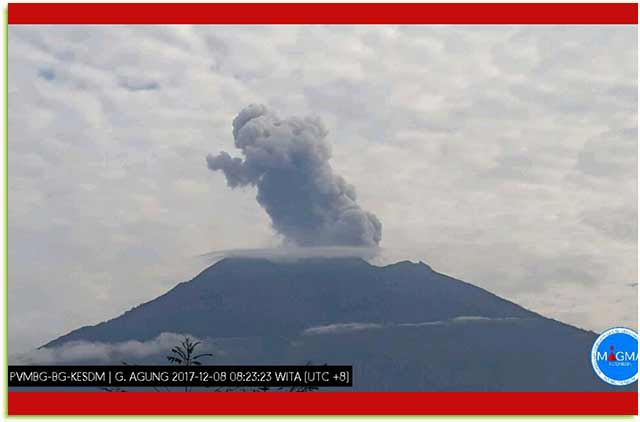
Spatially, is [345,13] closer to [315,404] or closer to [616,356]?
[315,404]

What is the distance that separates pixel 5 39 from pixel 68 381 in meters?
5.42

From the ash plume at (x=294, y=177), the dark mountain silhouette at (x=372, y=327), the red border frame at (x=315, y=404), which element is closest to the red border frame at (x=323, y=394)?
the red border frame at (x=315, y=404)

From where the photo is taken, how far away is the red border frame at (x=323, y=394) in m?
11.2

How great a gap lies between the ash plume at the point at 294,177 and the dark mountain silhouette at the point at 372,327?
0.52m

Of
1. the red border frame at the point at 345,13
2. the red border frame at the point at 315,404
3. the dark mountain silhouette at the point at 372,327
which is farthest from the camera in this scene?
the red border frame at the point at 345,13

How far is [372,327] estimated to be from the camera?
38.9 ft

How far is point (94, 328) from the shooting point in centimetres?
1165

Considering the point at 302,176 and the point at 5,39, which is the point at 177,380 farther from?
the point at 5,39

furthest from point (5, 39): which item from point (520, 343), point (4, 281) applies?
point (520, 343)

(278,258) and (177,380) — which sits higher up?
(278,258)

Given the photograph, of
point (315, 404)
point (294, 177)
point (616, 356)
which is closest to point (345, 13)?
point (294, 177)

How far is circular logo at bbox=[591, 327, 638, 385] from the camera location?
1123 cm

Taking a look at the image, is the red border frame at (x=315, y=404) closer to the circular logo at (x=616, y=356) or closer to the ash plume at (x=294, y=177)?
the circular logo at (x=616, y=356)

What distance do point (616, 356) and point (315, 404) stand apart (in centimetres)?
466
